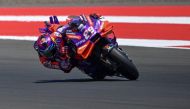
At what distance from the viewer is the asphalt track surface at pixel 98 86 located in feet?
28.5

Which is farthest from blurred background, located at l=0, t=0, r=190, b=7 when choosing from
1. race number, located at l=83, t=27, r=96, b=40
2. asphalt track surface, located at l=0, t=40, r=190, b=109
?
race number, located at l=83, t=27, r=96, b=40

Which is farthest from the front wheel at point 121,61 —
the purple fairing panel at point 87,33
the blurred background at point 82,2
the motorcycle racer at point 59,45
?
the blurred background at point 82,2

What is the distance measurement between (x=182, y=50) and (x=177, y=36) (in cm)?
52

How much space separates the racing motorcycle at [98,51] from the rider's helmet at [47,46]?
0.88ft

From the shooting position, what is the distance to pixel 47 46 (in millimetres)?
11523

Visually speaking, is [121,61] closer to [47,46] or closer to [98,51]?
[98,51]

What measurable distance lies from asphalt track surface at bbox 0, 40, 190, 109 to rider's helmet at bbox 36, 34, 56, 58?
458 mm

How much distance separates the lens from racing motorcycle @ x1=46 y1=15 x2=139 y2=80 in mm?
11125

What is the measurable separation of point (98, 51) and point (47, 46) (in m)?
0.81

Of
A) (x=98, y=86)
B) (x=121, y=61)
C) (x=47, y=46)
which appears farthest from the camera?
(x=47, y=46)

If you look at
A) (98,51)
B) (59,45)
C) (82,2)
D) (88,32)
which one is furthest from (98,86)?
(82,2)

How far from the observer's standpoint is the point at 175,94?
30.9ft

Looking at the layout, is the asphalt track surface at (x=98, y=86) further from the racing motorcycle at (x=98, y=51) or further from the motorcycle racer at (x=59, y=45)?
the motorcycle racer at (x=59, y=45)

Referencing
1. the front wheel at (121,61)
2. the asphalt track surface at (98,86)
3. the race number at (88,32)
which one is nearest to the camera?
the asphalt track surface at (98,86)
